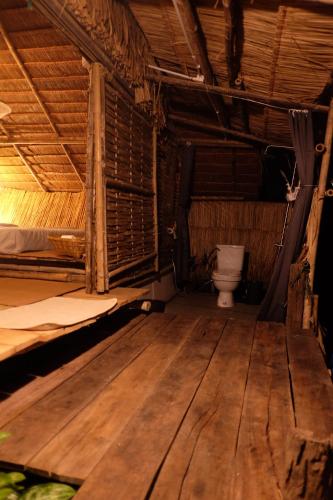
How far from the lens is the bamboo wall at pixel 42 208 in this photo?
5.90m

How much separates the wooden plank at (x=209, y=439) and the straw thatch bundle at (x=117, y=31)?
101 inches

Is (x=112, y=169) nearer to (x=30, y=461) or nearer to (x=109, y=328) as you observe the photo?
(x=109, y=328)

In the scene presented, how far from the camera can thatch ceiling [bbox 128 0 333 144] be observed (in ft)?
8.36

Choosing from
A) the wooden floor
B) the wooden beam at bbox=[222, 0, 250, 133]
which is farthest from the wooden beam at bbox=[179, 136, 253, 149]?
the wooden floor

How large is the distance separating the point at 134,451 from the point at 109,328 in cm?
165

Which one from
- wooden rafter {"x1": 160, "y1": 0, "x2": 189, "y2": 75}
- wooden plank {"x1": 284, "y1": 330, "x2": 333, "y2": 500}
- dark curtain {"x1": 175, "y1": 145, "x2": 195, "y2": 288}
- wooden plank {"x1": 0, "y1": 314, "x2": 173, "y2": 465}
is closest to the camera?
wooden plank {"x1": 284, "y1": 330, "x2": 333, "y2": 500}

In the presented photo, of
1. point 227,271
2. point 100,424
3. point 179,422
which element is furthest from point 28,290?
point 227,271

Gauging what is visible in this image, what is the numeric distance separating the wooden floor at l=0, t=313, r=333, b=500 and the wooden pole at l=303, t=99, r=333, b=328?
739mm

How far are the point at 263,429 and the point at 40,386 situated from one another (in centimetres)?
117

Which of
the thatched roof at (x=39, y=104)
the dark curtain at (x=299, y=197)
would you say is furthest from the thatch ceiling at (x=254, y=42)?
the thatched roof at (x=39, y=104)

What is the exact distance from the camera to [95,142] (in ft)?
10.2

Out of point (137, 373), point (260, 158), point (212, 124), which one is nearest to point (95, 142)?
point (137, 373)

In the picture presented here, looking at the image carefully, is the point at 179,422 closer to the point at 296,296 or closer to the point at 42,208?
the point at 296,296

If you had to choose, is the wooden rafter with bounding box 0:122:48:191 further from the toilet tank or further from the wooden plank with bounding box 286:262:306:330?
the wooden plank with bounding box 286:262:306:330
